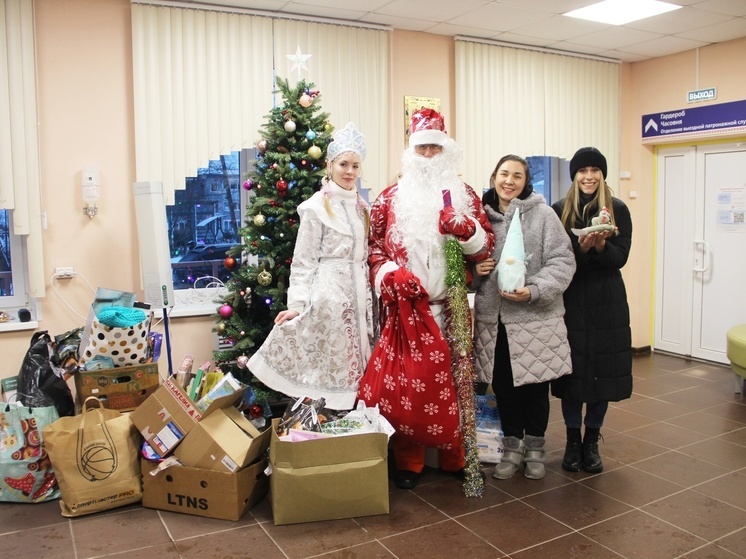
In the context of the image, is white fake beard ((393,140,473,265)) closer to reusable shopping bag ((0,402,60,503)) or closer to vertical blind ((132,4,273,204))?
vertical blind ((132,4,273,204))

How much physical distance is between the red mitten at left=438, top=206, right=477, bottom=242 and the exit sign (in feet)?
11.5

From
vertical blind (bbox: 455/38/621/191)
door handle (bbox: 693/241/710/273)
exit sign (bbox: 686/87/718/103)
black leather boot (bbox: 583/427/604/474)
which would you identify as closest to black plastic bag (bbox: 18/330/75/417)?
black leather boot (bbox: 583/427/604/474)

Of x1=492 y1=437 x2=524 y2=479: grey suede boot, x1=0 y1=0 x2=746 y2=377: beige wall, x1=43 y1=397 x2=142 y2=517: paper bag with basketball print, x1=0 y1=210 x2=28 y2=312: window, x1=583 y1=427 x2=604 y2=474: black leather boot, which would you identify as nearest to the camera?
x1=43 y1=397 x2=142 y2=517: paper bag with basketball print

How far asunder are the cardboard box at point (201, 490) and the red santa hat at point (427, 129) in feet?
5.17

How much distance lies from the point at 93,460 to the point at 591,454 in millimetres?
2291

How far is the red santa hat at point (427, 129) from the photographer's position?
3105 mm

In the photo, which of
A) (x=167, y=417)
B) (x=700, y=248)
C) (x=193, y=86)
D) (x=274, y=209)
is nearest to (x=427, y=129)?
(x=274, y=209)

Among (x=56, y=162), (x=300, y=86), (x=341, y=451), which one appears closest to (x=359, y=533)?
(x=341, y=451)

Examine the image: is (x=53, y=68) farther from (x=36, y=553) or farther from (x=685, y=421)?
(x=685, y=421)

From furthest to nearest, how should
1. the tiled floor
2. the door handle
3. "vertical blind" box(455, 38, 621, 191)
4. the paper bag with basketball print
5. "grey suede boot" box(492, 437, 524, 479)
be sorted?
the door handle, "vertical blind" box(455, 38, 621, 191), "grey suede boot" box(492, 437, 524, 479), the paper bag with basketball print, the tiled floor

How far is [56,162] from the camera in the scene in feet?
12.9

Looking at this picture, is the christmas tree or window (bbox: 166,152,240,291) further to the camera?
window (bbox: 166,152,240,291)

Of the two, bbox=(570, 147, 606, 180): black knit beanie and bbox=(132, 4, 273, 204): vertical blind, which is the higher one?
bbox=(132, 4, 273, 204): vertical blind

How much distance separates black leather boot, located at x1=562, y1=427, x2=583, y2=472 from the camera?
3.42 meters
